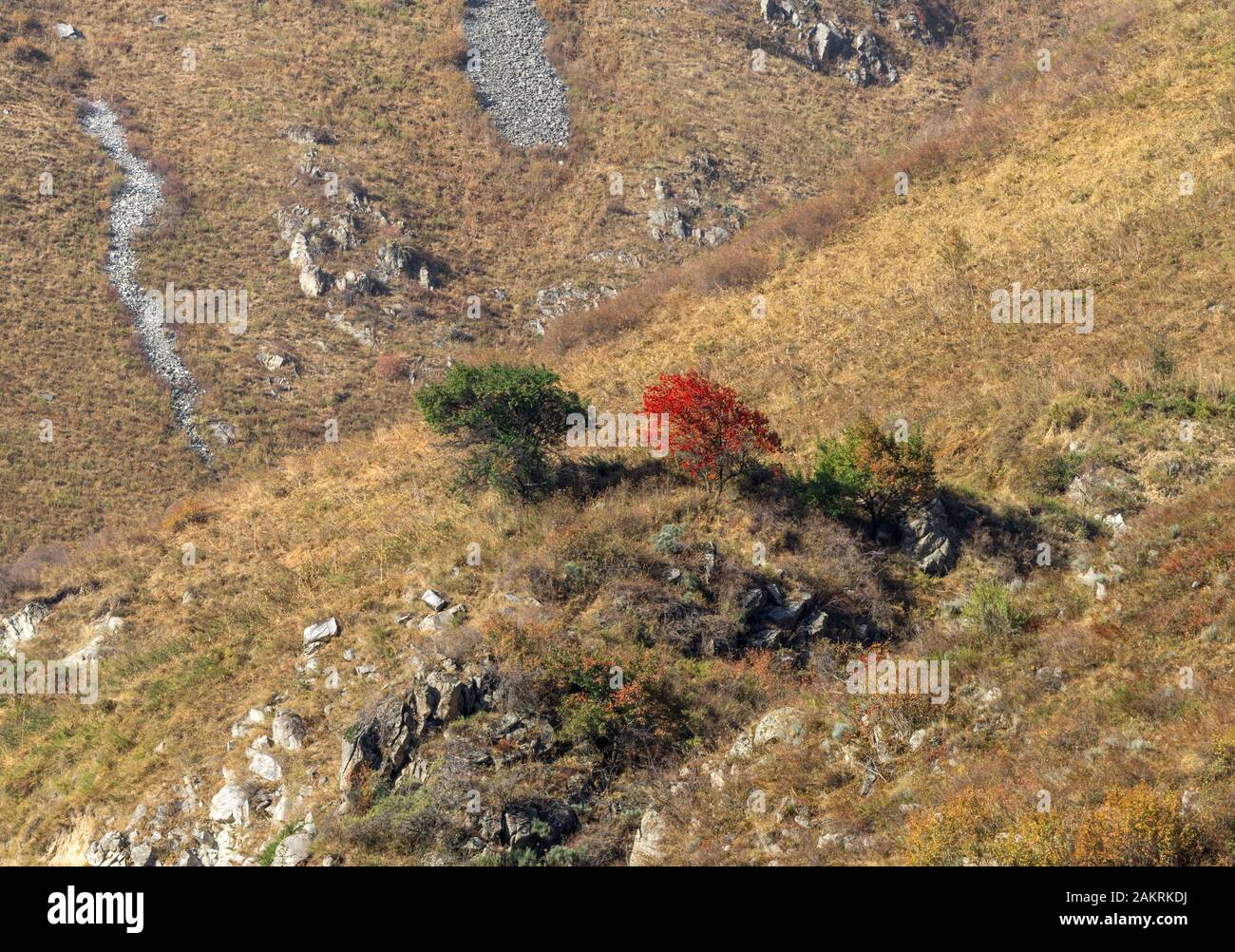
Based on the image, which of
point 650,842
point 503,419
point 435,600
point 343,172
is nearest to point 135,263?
point 343,172

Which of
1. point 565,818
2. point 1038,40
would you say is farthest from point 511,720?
point 1038,40

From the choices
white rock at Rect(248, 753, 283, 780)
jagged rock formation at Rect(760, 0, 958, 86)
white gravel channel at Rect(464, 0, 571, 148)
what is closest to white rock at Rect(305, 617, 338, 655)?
white rock at Rect(248, 753, 283, 780)

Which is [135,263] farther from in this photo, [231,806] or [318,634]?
[231,806]

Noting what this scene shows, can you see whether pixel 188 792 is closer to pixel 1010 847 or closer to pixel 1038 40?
pixel 1010 847

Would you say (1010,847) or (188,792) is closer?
(1010,847)

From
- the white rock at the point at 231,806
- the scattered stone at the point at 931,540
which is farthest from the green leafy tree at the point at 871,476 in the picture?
the white rock at the point at 231,806
